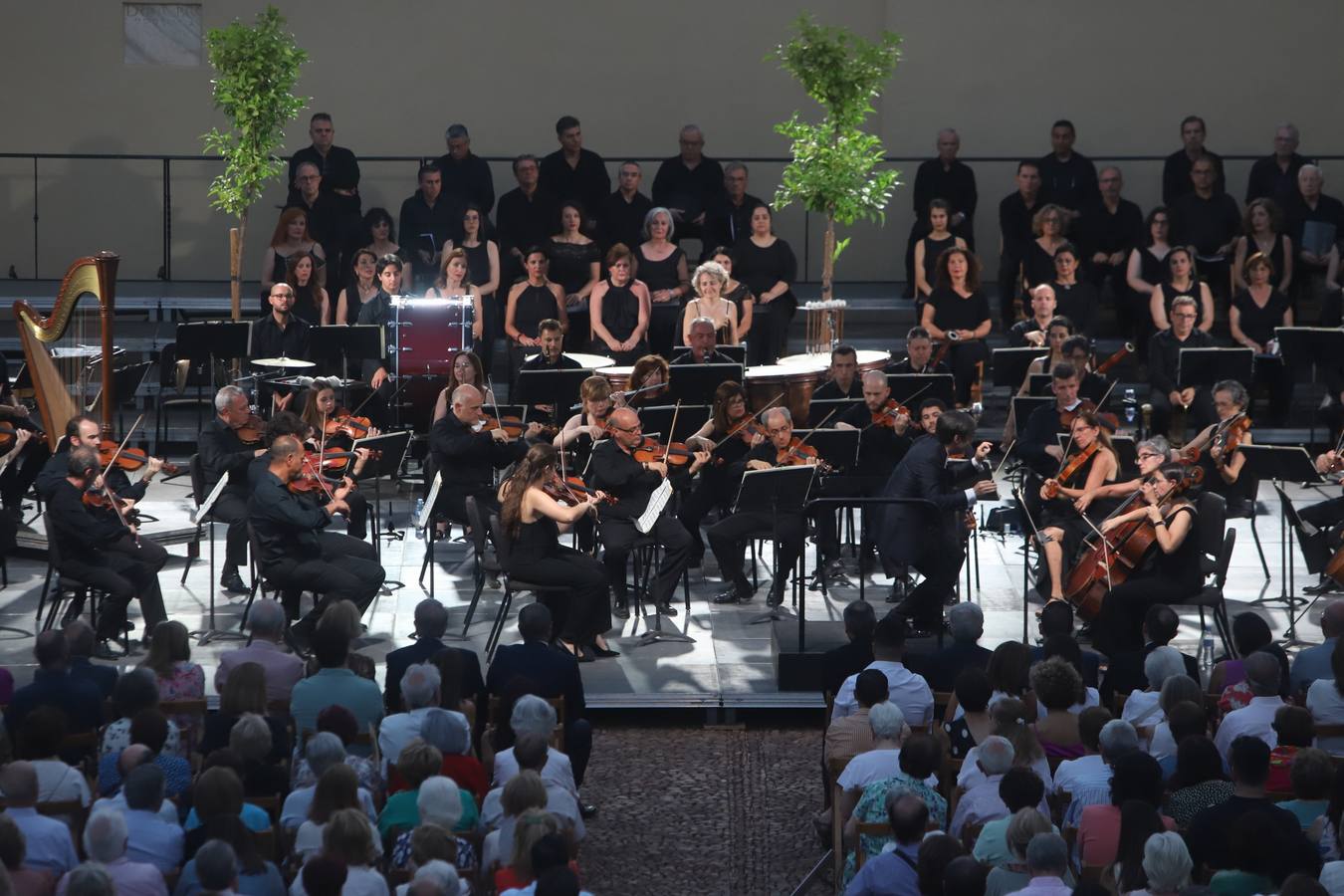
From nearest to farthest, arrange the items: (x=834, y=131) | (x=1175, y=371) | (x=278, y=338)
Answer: (x=278, y=338) < (x=1175, y=371) < (x=834, y=131)

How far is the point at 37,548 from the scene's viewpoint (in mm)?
11031

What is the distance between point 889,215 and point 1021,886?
11.8 m

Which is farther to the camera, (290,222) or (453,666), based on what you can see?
(290,222)

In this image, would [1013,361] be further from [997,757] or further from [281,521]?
[997,757]

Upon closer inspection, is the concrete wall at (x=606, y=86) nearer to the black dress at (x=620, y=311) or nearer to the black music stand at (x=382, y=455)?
the black dress at (x=620, y=311)

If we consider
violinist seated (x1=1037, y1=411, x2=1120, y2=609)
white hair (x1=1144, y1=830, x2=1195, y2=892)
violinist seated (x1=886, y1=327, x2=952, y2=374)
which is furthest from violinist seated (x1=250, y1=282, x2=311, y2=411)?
white hair (x1=1144, y1=830, x2=1195, y2=892)

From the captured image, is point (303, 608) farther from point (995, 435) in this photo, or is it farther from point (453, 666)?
point (995, 435)

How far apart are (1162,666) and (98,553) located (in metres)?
5.35

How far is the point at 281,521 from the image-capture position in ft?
30.8

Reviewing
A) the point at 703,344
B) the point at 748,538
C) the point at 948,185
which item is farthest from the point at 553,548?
the point at 948,185

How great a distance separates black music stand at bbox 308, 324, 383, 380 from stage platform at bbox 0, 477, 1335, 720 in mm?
1157

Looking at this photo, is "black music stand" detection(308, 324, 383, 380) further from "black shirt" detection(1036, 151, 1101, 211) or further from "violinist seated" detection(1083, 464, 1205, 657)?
"black shirt" detection(1036, 151, 1101, 211)

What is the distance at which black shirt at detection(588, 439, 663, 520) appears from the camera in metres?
10.1

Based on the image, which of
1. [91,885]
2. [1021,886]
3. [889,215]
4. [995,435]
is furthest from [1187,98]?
[91,885]
